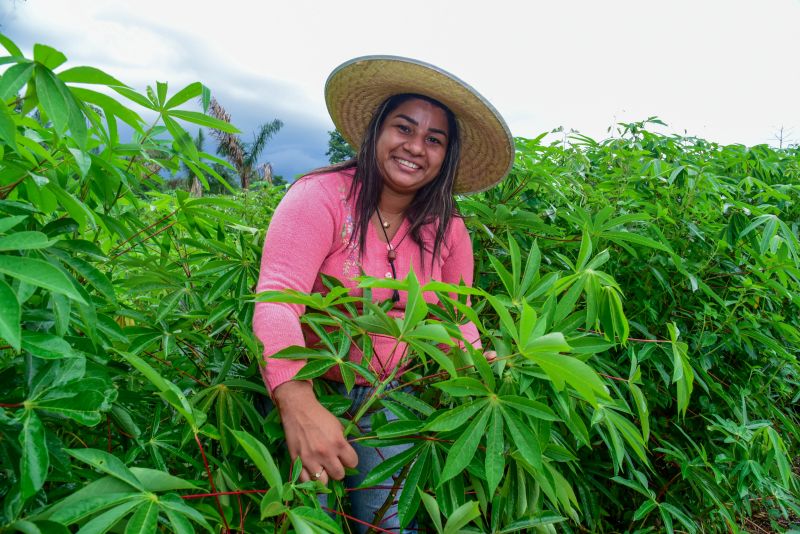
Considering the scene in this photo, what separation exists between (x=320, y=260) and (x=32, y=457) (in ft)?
2.23

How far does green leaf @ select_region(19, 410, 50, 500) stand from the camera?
54cm

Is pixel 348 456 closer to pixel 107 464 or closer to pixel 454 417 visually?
pixel 454 417

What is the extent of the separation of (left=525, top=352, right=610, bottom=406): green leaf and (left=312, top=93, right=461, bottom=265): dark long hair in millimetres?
648

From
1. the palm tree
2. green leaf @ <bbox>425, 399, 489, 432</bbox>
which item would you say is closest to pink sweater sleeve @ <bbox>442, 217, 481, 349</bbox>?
green leaf @ <bbox>425, 399, 489, 432</bbox>

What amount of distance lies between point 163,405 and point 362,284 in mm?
498

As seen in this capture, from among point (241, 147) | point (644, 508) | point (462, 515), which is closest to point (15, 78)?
point (462, 515)

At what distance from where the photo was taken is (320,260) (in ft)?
3.87

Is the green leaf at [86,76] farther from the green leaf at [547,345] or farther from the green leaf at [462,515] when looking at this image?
the green leaf at [462,515]

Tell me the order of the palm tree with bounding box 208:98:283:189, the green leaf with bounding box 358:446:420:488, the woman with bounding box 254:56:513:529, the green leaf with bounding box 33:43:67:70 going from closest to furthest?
1. the green leaf with bounding box 33:43:67:70
2. the green leaf with bounding box 358:446:420:488
3. the woman with bounding box 254:56:513:529
4. the palm tree with bounding box 208:98:283:189

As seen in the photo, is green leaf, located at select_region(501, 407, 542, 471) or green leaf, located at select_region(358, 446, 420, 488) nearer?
green leaf, located at select_region(501, 407, 542, 471)

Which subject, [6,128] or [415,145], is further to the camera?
[415,145]

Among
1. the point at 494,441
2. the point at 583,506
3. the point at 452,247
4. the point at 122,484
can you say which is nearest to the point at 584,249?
the point at 494,441

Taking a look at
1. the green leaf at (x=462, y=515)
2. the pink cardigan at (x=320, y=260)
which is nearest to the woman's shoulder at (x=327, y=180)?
the pink cardigan at (x=320, y=260)

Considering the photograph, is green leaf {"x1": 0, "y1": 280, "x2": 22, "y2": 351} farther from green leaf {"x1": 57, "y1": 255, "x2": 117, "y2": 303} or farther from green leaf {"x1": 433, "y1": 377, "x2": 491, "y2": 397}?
green leaf {"x1": 433, "y1": 377, "x2": 491, "y2": 397}
